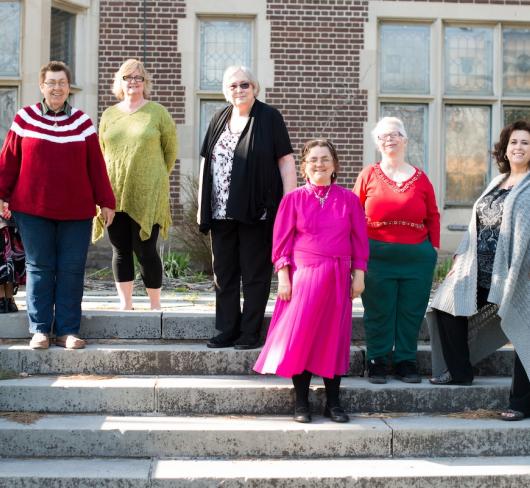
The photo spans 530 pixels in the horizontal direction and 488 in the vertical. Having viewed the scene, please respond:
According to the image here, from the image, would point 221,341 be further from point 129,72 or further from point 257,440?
point 129,72

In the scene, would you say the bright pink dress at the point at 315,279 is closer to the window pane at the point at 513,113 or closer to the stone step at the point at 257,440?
the stone step at the point at 257,440

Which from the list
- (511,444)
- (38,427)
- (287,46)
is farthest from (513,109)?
(38,427)

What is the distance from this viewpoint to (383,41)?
962 cm

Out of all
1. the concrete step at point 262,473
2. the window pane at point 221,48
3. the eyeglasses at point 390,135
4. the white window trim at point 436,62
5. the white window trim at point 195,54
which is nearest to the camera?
the concrete step at point 262,473

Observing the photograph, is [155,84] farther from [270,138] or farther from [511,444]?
[511,444]

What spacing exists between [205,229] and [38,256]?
3.27 ft

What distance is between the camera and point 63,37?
9148mm

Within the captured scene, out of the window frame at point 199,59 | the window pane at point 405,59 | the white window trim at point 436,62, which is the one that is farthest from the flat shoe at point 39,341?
the window pane at point 405,59

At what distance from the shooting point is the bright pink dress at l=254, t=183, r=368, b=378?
13.8 ft

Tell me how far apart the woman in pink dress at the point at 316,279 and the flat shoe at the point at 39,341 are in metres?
1.30

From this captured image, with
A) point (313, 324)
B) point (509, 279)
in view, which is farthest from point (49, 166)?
point (509, 279)

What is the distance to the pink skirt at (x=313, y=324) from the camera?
418cm

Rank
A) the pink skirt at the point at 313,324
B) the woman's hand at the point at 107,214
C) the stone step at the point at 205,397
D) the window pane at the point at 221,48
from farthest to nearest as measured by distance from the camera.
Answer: the window pane at the point at 221,48, the woman's hand at the point at 107,214, the stone step at the point at 205,397, the pink skirt at the point at 313,324

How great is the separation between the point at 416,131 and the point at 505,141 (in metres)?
5.29
